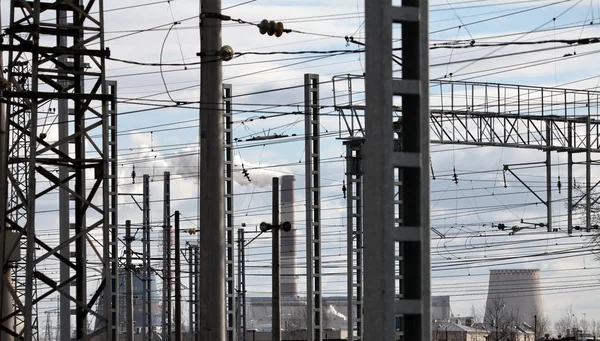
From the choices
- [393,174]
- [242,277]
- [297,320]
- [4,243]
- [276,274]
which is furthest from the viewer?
[297,320]

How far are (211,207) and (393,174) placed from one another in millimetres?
6618

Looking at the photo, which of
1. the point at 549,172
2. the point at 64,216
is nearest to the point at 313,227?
the point at 64,216

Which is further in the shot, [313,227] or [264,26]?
[313,227]

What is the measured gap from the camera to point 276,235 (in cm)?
3231

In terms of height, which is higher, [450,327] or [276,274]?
[276,274]

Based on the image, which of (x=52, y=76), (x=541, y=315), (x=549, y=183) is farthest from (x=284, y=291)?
(x=52, y=76)

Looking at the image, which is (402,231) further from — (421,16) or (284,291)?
(284,291)

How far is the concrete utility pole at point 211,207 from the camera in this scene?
15.5 metres

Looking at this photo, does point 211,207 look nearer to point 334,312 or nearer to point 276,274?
point 276,274

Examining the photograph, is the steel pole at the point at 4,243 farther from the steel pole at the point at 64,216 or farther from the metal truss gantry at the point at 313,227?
the metal truss gantry at the point at 313,227

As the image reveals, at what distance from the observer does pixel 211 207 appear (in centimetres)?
1566

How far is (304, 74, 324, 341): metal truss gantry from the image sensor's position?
105 ft

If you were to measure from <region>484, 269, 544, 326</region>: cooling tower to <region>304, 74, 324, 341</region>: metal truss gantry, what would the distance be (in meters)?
94.8

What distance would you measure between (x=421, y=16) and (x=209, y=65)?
653 centimetres
